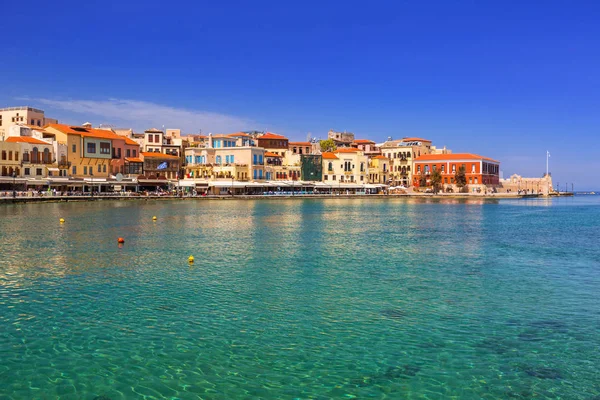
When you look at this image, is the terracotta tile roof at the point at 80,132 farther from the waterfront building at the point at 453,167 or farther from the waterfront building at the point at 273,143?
the waterfront building at the point at 453,167

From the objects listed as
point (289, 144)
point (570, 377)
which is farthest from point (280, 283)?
point (289, 144)

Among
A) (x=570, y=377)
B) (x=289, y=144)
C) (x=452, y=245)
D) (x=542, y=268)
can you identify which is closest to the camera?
(x=570, y=377)

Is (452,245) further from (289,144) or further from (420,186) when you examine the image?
(420,186)

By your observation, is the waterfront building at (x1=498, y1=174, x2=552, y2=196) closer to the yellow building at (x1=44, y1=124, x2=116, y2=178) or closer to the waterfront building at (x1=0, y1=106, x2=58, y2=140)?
the yellow building at (x1=44, y1=124, x2=116, y2=178)

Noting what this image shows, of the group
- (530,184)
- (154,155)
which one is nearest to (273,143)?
(154,155)

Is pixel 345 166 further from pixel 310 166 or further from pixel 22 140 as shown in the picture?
pixel 22 140

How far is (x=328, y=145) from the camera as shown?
12069cm

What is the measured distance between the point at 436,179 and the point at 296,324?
103602 mm

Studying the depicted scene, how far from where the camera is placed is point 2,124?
94.3m

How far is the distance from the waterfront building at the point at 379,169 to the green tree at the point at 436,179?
33.0 ft

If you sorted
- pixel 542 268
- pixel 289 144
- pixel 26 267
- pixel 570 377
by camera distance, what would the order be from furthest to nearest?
pixel 289 144 < pixel 542 268 < pixel 26 267 < pixel 570 377

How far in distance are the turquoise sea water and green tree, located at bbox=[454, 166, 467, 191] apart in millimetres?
89082

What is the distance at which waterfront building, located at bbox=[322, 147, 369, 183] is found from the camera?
106 meters

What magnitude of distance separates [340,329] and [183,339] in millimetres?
3758
